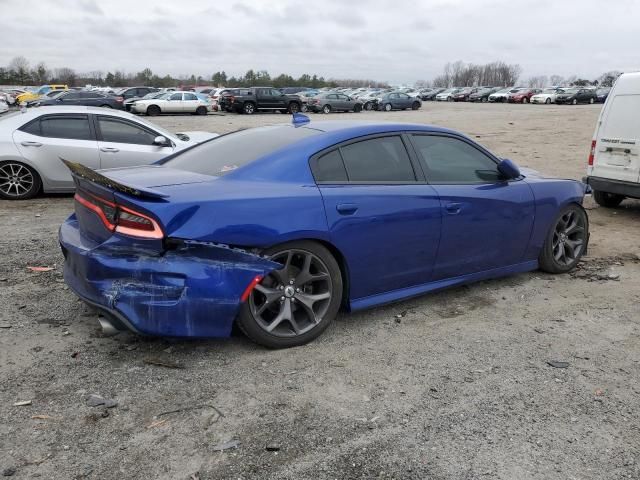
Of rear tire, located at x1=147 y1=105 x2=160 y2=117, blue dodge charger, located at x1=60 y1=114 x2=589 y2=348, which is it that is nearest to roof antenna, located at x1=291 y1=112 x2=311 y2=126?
blue dodge charger, located at x1=60 y1=114 x2=589 y2=348

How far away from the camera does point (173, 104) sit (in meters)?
34.6

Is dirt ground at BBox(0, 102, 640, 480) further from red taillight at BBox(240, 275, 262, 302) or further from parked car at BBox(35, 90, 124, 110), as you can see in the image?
parked car at BBox(35, 90, 124, 110)

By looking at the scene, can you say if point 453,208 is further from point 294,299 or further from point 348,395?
point 348,395

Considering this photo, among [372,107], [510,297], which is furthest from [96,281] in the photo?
[372,107]

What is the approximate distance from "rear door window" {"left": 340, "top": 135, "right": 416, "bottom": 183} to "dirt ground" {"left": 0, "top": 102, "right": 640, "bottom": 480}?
1091mm

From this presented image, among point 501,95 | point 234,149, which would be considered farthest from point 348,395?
point 501,95

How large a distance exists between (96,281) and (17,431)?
938mm

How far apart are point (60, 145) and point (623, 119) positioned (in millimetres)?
8073

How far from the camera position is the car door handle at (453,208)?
4355mm

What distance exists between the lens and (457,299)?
482cm

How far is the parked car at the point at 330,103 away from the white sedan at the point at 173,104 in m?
7.23

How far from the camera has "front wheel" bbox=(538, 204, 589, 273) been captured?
5.34 meters

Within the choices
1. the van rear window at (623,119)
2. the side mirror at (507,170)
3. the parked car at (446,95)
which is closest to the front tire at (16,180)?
the side mirror at (507,170)

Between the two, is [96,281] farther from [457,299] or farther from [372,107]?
[372,107]
